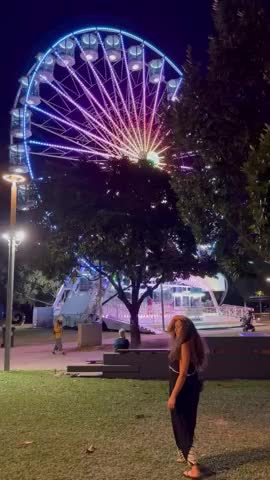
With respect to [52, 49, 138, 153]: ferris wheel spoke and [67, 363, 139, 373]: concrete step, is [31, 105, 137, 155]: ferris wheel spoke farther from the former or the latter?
[67, 363, 139, 373]: concrete step

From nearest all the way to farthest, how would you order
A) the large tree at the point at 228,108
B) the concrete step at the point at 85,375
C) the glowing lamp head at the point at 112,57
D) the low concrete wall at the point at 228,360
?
the large tree at the point at 228,108, the low concrete wall at the point at 228,360, the concrete step at the point at 85,375, the glowing lamp head at the point at 112,57

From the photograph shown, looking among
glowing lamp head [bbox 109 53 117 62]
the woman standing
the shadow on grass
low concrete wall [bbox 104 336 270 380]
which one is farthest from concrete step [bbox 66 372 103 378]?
glowing lamp head [bbox 109 53 117 62]

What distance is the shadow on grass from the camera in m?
5.70

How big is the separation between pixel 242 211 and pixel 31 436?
449cm

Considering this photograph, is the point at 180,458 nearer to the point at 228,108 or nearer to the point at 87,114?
the point at 228,108

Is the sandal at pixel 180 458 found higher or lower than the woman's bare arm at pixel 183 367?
lower

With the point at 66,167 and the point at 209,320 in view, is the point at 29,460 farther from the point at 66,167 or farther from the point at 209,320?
the point at 209,320

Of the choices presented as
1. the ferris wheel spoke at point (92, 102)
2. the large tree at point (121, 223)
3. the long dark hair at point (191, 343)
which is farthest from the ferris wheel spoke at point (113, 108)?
the long dark hair at point (191, 343)

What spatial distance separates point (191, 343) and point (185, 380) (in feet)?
1.27

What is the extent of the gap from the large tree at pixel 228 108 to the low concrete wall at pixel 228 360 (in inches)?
205

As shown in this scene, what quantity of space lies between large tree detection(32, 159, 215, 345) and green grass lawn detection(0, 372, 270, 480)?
9.98 metres

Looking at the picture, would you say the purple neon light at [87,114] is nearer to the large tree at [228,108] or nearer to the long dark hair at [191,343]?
the large tree at [228,108]

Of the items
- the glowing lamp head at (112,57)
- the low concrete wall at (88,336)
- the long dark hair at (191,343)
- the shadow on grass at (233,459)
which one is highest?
the glowing lamp head at (112,57)

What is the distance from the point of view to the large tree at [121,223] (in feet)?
69.4
